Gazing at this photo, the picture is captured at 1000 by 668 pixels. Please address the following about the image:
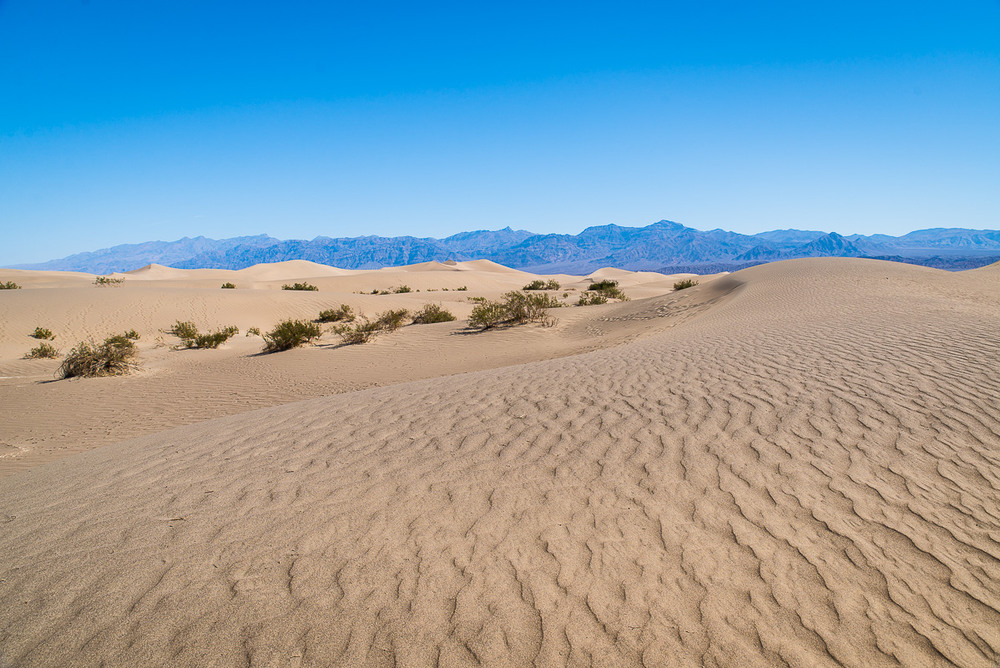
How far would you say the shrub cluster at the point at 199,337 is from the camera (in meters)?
14.5

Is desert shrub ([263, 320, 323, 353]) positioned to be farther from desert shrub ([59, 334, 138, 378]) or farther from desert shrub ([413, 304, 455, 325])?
desert shrub ([413, 304, 455, 325])

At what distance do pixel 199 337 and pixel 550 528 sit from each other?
14846mm

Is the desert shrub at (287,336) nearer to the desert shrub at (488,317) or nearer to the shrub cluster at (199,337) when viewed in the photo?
the shrub cluster at (199,337)

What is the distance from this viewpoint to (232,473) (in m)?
4.46

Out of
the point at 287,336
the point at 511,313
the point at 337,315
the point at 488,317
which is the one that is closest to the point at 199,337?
the point at 287,336

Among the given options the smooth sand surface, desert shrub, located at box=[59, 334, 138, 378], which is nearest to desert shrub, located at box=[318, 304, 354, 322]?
desert shrub, located at box=[59, 334, 138, 378]

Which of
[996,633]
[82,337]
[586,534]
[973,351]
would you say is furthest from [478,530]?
[82,337]

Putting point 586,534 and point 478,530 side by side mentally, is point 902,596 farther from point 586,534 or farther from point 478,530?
point 478,530

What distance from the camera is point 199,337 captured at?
1455 centimetres

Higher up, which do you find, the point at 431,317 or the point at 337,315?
the point at 337,315

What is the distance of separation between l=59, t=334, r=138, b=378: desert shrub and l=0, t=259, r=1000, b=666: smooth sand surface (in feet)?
21.2

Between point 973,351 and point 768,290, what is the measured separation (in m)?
11.7

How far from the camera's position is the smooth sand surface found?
248cm

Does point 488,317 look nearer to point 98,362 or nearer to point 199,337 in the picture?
point 199,337
